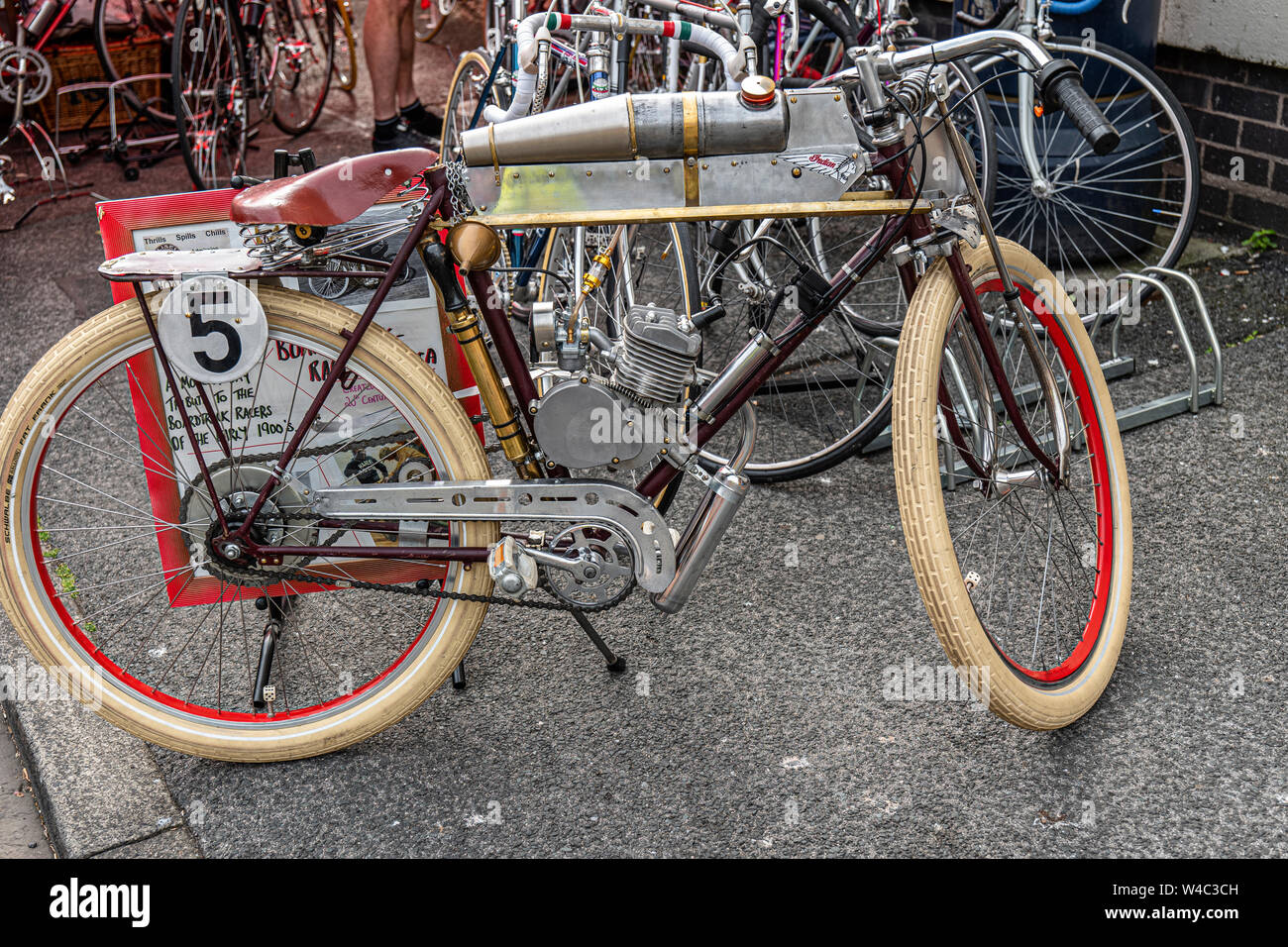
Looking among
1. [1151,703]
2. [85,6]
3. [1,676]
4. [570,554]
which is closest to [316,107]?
[85,6]

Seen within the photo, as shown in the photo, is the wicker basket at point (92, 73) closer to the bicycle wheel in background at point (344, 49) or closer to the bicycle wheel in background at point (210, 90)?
the bicycle wheel in background at point (210, 90)

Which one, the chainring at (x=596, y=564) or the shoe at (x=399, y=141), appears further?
the shoe at (x=399, y=141)

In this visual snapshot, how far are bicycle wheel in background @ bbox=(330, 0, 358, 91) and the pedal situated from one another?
5.63 meters

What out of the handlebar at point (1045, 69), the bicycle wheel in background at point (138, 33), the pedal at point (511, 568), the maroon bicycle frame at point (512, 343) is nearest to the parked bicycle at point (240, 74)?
the bicycle wheel in background at point (138, 33)

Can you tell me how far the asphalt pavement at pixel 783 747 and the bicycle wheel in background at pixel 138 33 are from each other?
4.48m

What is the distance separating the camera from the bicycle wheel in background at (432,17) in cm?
873

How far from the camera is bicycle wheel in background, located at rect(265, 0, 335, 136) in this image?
716cm

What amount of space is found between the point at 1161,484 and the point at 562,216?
7.21ft

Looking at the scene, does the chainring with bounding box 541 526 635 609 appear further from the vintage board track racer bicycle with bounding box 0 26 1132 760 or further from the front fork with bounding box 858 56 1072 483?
the front fork with bounding box 858 56 1072 483

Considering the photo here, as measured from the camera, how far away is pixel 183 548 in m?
2.97

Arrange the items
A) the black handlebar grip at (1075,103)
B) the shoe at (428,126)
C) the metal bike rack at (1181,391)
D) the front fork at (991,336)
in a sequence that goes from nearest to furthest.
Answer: the black handlebar grip at (1075,103), the front fork at (991,336), the metal bike rack at (1181,391), the shoe at (428,126)

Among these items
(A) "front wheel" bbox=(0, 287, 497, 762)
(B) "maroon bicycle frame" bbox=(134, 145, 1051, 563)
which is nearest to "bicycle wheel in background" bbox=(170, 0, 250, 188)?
(A) "front wheel" bbox=(0, 287, 497, 762)

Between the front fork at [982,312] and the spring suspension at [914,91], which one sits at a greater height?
the spring suspension at [914,91]

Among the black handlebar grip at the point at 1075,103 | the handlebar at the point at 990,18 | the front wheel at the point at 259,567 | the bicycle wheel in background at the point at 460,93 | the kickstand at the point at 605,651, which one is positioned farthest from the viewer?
the bicycle wheel in background at the point at 460,93
